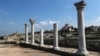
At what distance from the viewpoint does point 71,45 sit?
22.0 meters

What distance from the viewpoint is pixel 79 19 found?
12906 millimetres

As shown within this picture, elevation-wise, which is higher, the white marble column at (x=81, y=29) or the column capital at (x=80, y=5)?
the column capital at (x=80, y=5)

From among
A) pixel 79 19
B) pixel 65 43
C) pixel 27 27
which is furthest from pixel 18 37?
pixel 79 19

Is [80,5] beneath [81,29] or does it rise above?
above

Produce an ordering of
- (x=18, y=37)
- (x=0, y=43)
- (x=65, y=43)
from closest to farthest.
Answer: (x=65, y=43)
(x=0, y=43)
(x=18, y=37)

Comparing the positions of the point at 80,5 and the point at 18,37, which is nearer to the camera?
the point at 80,5

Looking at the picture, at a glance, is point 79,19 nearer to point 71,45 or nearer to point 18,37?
point 71,45

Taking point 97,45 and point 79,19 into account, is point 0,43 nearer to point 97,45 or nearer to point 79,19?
A: point 97,45

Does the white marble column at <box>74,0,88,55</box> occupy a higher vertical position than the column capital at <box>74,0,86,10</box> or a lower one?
lower

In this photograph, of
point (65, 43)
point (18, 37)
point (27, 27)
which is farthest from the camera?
point (18, 37)

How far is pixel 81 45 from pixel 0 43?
19.5m

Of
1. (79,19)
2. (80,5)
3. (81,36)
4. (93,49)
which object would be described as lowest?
(93,49)

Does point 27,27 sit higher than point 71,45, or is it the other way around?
point 27,27

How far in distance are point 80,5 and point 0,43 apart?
19756 millimetres
